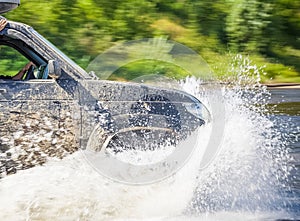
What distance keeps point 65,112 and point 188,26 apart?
11.1 metres

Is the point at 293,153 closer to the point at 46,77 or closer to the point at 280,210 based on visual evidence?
the point at 280,210

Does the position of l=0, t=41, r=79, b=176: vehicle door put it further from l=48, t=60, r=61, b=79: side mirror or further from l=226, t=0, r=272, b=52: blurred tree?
l=226, t=0, r=272, b=52: blurred tree

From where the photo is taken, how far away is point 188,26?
16781mm

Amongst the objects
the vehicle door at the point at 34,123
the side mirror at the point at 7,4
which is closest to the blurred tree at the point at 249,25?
the side mirror at the point at 7,4

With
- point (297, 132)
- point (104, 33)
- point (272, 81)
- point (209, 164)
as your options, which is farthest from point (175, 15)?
point (209, 164)

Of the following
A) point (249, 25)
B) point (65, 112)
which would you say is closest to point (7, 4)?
point (65, 112)

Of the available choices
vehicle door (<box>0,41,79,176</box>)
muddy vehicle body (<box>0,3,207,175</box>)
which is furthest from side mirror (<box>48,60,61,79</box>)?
vehicle door (<box>0,41,79,176</box>)

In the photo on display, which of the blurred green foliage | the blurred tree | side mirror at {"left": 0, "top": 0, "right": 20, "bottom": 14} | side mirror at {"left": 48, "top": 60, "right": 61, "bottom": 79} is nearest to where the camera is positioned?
side mirror at {"left": 48, "top": 60, "right": 61, "bottom": 79}

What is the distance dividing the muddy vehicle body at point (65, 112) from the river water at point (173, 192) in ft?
0.65

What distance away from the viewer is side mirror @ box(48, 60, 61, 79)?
19.3 ft

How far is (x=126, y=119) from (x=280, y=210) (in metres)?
1.61

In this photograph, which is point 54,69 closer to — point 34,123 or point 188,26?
point 34,123

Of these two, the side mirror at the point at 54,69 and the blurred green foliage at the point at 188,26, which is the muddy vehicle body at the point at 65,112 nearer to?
the side mirror at the point at 54,69

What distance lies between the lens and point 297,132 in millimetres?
9703
